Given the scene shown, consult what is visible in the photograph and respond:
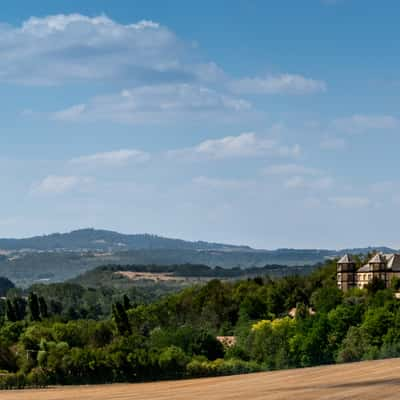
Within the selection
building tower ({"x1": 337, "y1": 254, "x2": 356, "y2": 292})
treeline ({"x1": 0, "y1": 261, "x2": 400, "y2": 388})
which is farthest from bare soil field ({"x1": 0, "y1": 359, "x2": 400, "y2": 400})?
building tower ({"x1": 337, "y1": 254, "x2": 356, "y2": 292})

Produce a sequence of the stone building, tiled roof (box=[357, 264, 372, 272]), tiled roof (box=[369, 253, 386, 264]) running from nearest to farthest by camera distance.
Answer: the stone building, tiled roof (box=[369, 253, 386, 264]), tiled roof (box=[357, 264, 372, 272])

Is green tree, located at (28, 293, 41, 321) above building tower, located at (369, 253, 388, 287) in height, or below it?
below

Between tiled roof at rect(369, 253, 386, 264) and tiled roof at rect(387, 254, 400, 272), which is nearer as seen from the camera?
tiled roof at rect(387, 254, 400, 272)

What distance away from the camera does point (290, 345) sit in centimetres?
8306

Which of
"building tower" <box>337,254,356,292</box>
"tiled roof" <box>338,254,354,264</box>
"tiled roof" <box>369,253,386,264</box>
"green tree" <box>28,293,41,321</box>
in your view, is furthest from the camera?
"tiled roof" <box>338,254,354,264</box>

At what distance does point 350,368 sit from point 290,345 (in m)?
40.5

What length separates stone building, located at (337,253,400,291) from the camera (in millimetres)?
103938

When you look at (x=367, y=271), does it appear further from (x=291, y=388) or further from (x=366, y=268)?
(x=291, y=388)

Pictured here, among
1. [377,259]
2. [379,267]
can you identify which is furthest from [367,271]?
[377,259]

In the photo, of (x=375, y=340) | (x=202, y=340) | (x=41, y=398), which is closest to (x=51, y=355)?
(x=202, y=340)

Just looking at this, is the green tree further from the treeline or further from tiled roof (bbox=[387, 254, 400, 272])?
tiled roof (bbox=[387, 254, 400, 272])

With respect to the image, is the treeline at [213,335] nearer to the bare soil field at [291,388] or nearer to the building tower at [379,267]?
the building tower at [379,267]

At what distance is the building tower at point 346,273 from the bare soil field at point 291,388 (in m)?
61.2

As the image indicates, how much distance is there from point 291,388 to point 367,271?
7169 cm
